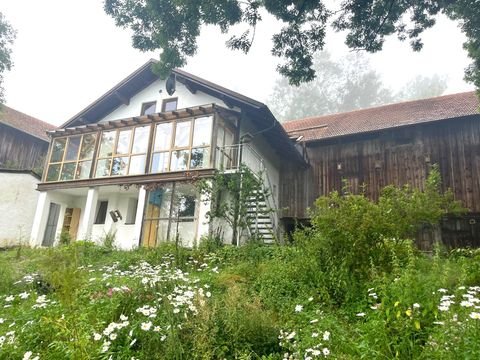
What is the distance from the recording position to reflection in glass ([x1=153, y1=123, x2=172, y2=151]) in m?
15.7

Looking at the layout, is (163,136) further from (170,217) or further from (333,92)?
(333,92)

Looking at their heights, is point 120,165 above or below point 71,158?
below

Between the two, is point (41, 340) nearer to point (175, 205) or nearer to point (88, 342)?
point (88, 342)

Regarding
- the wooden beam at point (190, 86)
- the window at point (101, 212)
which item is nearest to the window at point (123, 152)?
the window at point (101, 212)

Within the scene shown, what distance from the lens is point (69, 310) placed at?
4488mm

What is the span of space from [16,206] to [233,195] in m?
12.3

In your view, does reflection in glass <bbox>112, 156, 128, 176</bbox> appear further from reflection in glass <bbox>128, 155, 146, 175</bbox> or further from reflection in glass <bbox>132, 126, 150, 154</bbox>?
reflection in glass <bbox>132, 126, 150, 154</bbox>

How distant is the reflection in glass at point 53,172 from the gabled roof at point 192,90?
2350 mm

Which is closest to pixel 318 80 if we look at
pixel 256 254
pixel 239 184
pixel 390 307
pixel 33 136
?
pixel 33 136

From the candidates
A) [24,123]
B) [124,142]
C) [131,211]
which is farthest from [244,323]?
[24,123]

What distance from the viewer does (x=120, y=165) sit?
53.7 ft

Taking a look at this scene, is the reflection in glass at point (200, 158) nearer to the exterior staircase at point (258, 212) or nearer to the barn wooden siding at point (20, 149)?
the exterior staircase at point (258, 212)

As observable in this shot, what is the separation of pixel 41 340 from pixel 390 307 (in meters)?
4.34

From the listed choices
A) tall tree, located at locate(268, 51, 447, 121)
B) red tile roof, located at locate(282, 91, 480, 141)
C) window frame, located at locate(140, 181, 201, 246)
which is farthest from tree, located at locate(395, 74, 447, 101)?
window frame, located at locate(140, 181, 201, 246)
